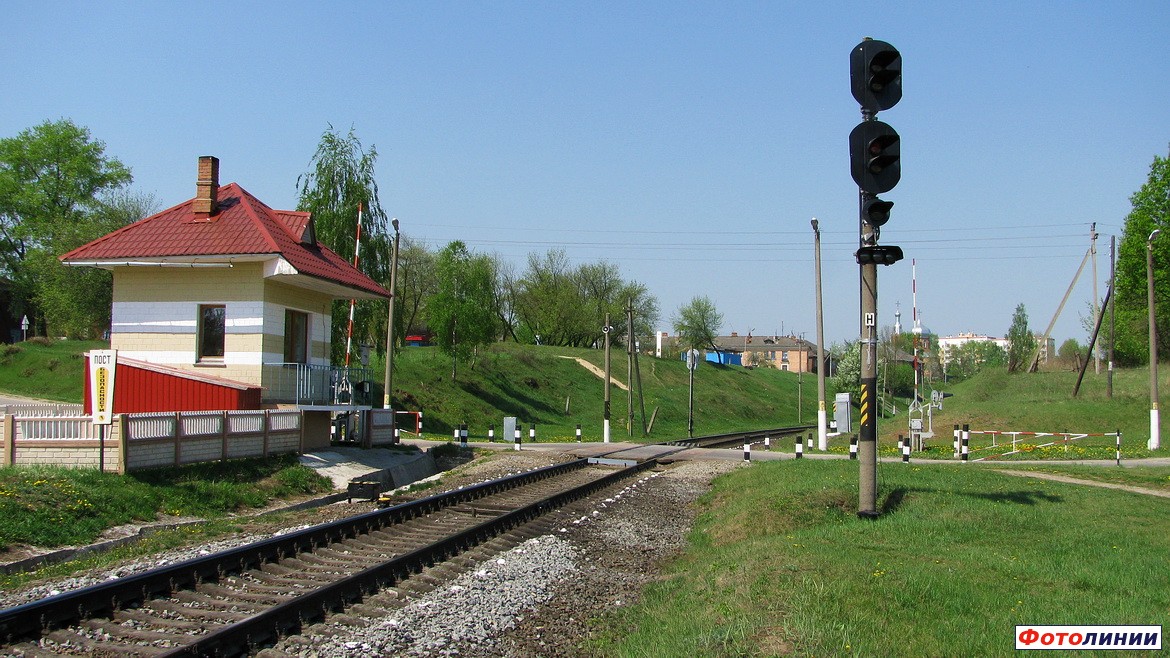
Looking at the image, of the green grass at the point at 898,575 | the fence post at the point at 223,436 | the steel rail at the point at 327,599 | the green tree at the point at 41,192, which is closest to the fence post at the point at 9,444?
the fence post at the point at 223,436

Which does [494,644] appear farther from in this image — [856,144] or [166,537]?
[856,144]

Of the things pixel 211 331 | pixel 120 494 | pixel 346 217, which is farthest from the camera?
pixel 346 217

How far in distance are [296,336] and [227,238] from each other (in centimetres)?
319

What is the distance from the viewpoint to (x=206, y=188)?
2383cm

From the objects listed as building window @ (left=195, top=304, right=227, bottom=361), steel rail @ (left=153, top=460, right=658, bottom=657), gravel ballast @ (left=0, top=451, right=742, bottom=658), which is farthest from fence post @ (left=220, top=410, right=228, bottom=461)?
steel rail @ (left=153, top=460, right=658, bottom=657)

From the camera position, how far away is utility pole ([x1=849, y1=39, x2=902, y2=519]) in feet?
38.1

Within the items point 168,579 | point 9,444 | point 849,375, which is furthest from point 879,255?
point 849,375

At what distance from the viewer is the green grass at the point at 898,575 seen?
641 cm

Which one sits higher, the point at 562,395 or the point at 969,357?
the point at 969,357

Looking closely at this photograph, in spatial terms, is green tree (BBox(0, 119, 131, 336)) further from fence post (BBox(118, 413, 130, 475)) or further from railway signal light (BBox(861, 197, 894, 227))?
railway signal light (BBox(861, 197, 894, 227))

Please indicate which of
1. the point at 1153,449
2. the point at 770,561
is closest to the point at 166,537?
the point at 770,561

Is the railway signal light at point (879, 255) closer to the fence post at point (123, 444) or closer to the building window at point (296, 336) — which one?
the fence post at point (123, 444)

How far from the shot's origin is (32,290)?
6191 centimetres

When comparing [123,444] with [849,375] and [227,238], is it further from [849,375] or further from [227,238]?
[849,375]
